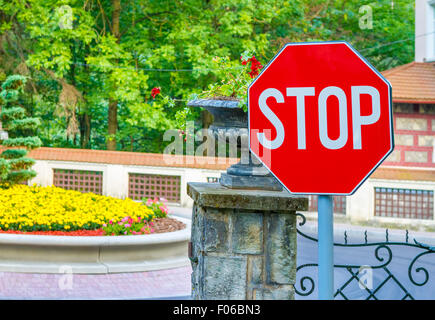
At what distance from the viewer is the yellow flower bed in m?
9.35

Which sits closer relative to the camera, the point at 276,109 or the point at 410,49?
the point at 276,109

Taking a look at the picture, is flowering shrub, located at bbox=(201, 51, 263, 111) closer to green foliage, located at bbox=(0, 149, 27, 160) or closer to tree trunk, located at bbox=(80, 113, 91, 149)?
green foliage, located at bbox=(0, 149, 27, 160)

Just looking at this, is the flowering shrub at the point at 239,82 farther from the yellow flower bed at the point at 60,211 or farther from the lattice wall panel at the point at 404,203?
the lattice wall panel at the point at 404,203

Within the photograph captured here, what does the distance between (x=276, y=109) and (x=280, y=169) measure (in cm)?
29

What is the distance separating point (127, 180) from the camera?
1948 cm

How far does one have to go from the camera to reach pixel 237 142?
4.91m

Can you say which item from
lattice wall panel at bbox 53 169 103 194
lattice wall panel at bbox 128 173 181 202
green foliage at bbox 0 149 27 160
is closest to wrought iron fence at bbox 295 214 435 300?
green foliage at bbox 0 149 27 160

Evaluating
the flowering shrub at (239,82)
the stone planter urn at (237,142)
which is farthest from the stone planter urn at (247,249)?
the flowering shrub at (239,82)

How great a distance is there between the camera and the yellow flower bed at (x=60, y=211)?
9.35 metres

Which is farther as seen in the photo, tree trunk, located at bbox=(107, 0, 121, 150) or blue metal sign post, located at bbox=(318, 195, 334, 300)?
tree trunk, located at bbox=(107, 0, 121, 150)

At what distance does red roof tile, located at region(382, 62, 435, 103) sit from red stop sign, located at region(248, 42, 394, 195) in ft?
59.3

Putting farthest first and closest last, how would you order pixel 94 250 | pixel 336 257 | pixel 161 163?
pixel 161 163, pixel 336 257, pixel 94 250
